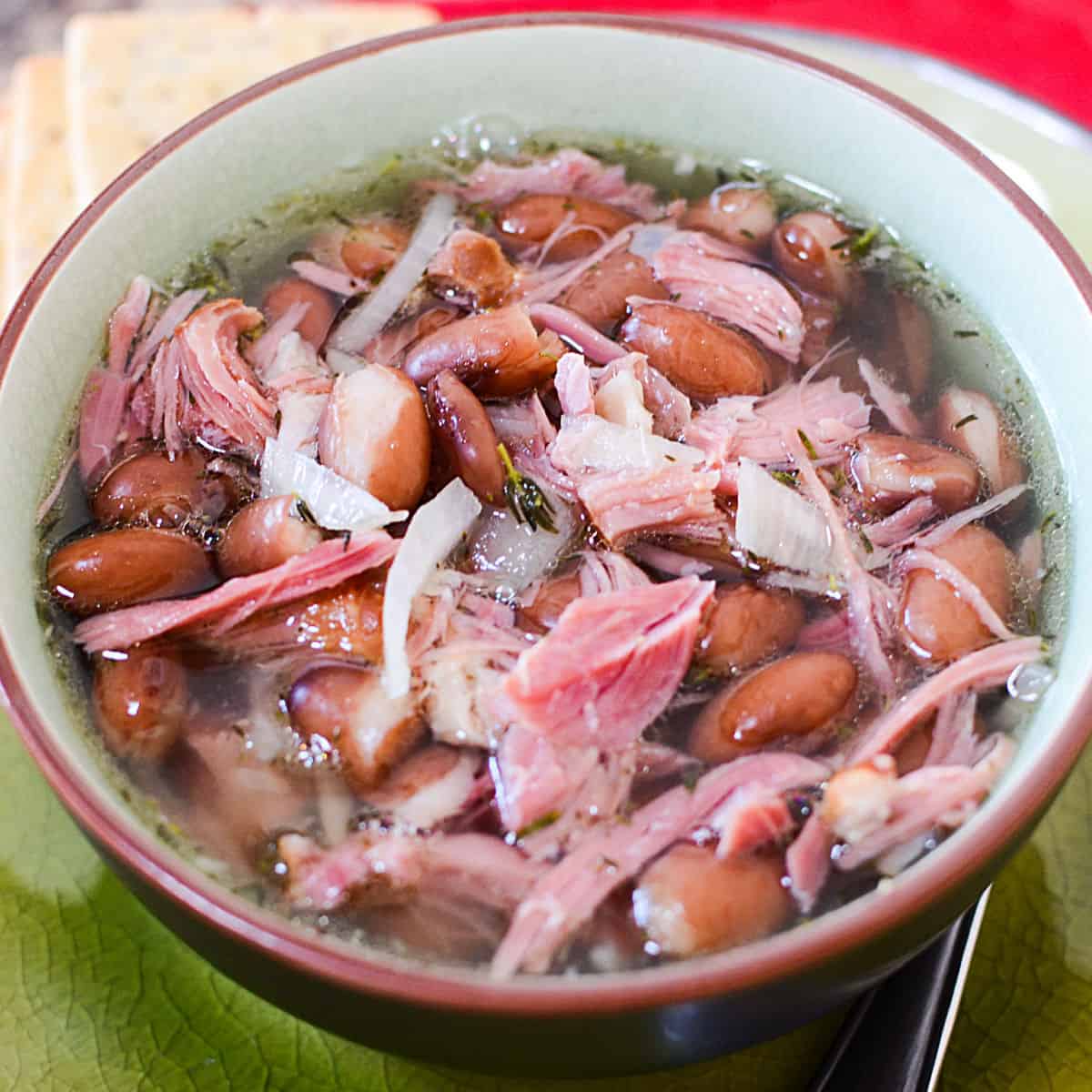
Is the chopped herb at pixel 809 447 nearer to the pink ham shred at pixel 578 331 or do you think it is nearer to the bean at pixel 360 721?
the pink ham shred at pixel 578 331

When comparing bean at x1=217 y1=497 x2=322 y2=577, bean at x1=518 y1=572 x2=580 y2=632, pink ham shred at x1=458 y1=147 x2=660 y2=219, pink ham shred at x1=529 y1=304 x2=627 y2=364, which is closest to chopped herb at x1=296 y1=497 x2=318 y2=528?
bean at x1=217 y1=497 x2=322 y2=577

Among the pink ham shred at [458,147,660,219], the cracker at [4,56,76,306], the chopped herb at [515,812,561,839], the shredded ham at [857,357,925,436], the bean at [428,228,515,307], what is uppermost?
the pink ham shred at [458,147,660,219]

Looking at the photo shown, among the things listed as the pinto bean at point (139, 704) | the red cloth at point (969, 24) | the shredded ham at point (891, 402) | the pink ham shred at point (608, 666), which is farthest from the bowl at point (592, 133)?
the red cloth at point (969, 24)

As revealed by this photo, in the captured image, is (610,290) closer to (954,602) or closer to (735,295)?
(735,295)

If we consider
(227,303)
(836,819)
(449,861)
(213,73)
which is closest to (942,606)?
(836,819)

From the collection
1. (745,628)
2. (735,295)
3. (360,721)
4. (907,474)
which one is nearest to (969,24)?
(735,295)

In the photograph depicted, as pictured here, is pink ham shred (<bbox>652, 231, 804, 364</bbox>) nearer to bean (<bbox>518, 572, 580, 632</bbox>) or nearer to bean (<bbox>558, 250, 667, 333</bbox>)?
bean (<bbox>558, 250, 667, 333</bbox>)

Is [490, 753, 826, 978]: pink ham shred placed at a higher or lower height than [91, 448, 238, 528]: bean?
lower

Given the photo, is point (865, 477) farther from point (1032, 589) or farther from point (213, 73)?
point (213, 73)
